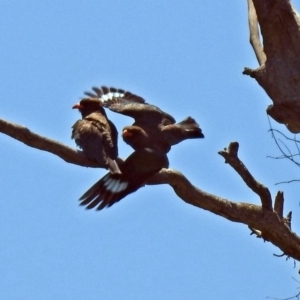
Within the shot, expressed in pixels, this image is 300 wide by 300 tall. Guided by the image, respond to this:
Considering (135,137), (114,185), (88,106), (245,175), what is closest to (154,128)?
(135,137)

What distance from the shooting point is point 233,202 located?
640 cm

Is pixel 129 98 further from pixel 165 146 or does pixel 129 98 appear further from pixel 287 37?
A: pixel 287 37

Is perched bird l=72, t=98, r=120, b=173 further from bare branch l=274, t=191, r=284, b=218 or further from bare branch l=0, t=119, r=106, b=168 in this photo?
bare branch l=274, t=191, r=284, b=218

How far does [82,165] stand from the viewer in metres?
6.56

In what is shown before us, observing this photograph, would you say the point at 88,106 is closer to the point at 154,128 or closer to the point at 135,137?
the point at 154,128

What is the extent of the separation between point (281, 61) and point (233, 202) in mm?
1103

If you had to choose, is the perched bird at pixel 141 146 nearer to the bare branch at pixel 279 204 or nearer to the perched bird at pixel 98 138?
the perched bird at pixel 98 138

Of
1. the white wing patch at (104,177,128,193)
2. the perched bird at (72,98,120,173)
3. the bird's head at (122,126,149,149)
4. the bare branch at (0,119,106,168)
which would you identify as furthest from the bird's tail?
the bare branch at (0,119,106,168)

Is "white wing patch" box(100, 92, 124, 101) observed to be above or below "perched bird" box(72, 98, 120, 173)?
above

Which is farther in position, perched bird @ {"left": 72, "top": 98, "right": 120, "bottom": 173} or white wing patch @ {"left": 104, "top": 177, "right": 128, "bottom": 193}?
perched bird @ {"left": 72, "top": 98, "right": 120, "bottom": 173}

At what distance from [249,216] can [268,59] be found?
118cm

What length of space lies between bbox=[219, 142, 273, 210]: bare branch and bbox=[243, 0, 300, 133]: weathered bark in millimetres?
478

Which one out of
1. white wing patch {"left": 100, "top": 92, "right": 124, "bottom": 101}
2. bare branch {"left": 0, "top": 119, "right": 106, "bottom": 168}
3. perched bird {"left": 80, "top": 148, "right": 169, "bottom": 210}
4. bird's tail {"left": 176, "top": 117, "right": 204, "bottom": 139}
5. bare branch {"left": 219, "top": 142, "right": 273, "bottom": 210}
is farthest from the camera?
white wing patch {"left": 100, "top": 92, "right": 124, "bottom": 101}

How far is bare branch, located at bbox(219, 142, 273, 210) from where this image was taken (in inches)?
233
